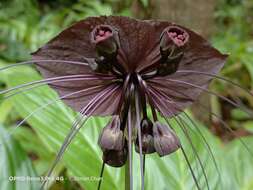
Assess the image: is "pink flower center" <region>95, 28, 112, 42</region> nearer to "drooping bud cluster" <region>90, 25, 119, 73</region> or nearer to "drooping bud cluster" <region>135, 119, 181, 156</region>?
"drooping bud cluster" <region>90, 25, 119, 73</region>

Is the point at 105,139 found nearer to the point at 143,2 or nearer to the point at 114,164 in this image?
the point at 114,164

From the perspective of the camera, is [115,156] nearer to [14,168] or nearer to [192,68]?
[192,68]

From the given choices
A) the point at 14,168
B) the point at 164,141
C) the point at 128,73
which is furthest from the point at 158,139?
the point at 14,168

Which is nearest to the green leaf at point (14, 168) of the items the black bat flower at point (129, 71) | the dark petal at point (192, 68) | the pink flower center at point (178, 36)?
the black bat flower at point (129, 71)

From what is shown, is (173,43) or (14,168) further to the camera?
(14,168)

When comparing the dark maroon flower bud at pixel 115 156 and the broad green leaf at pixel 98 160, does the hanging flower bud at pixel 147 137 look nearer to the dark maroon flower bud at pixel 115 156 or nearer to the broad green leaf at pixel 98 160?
the dark maroon flower bud at pixel 115 156

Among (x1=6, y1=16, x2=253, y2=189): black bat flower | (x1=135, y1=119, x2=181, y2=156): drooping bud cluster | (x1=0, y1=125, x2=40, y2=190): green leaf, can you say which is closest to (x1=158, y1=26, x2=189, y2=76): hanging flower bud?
(x1=6, y1=16, x2=253, y2=189): black bat flower
